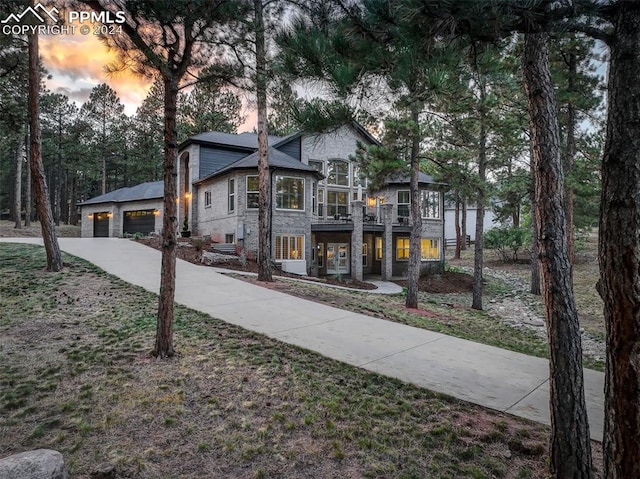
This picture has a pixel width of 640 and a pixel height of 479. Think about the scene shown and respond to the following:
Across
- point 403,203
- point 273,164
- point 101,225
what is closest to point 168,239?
point 273,164

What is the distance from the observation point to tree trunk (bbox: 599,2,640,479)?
207cm

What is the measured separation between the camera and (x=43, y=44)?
1064cm

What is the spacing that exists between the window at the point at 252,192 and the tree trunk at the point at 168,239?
37.5 feet

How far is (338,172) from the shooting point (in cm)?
2144

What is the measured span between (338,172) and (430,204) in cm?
586

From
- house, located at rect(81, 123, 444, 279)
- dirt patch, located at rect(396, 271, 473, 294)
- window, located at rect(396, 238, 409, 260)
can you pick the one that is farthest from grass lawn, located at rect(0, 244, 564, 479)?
window, located at rect(396, 238, 409, 260)

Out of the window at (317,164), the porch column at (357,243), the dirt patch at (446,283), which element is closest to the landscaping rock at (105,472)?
the dirt patch at (446,283)

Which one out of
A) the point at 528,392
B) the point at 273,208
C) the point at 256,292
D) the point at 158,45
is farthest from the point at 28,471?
the point at 273,208

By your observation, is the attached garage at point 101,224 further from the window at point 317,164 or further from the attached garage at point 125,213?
the window at point 317,164

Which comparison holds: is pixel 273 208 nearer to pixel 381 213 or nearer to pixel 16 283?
pixel 381 213

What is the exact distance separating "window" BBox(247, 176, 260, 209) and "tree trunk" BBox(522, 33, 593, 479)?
14.1 metres

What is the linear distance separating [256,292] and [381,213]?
12.5 m

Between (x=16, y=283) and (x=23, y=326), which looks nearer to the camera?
(x=23, y=326)

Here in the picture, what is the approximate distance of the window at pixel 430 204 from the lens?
2123 cm
